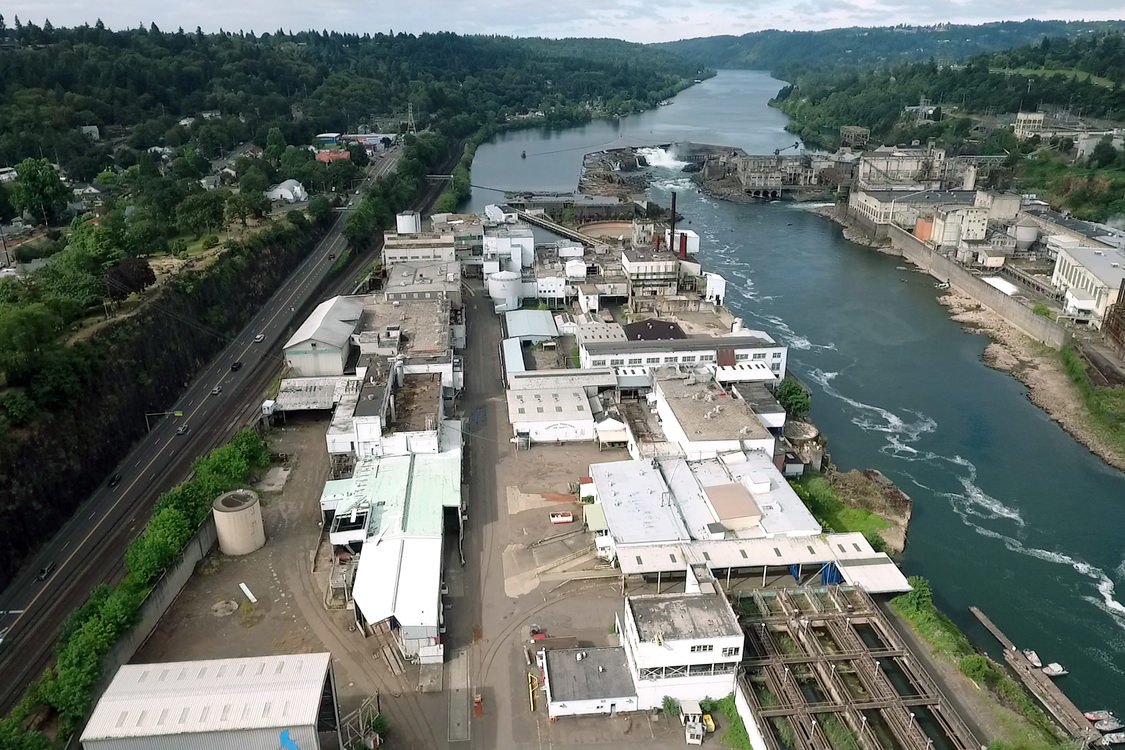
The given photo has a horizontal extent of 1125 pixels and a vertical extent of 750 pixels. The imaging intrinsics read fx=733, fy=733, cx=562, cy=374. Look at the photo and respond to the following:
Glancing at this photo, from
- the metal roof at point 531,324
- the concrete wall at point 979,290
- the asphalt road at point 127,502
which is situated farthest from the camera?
the concrete wall at point 979,290

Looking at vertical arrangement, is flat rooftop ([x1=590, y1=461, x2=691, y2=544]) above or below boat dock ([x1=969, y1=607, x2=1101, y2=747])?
above

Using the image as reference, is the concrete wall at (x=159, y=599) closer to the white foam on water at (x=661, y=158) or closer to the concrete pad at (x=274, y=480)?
the concrete pad at (x=274, y=480)

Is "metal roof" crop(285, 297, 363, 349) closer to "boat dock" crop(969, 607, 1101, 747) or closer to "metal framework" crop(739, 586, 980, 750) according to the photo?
"metal framework" crop(739, 586, 980, 750)

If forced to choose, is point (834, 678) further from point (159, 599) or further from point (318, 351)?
point (318, 351)

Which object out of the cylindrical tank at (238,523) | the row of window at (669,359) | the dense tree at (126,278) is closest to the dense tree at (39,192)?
the dense tree at (126,278)

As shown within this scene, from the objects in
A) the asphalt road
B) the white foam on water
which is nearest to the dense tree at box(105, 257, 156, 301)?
the asphalt road

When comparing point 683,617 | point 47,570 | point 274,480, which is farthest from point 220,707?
point 274,480
